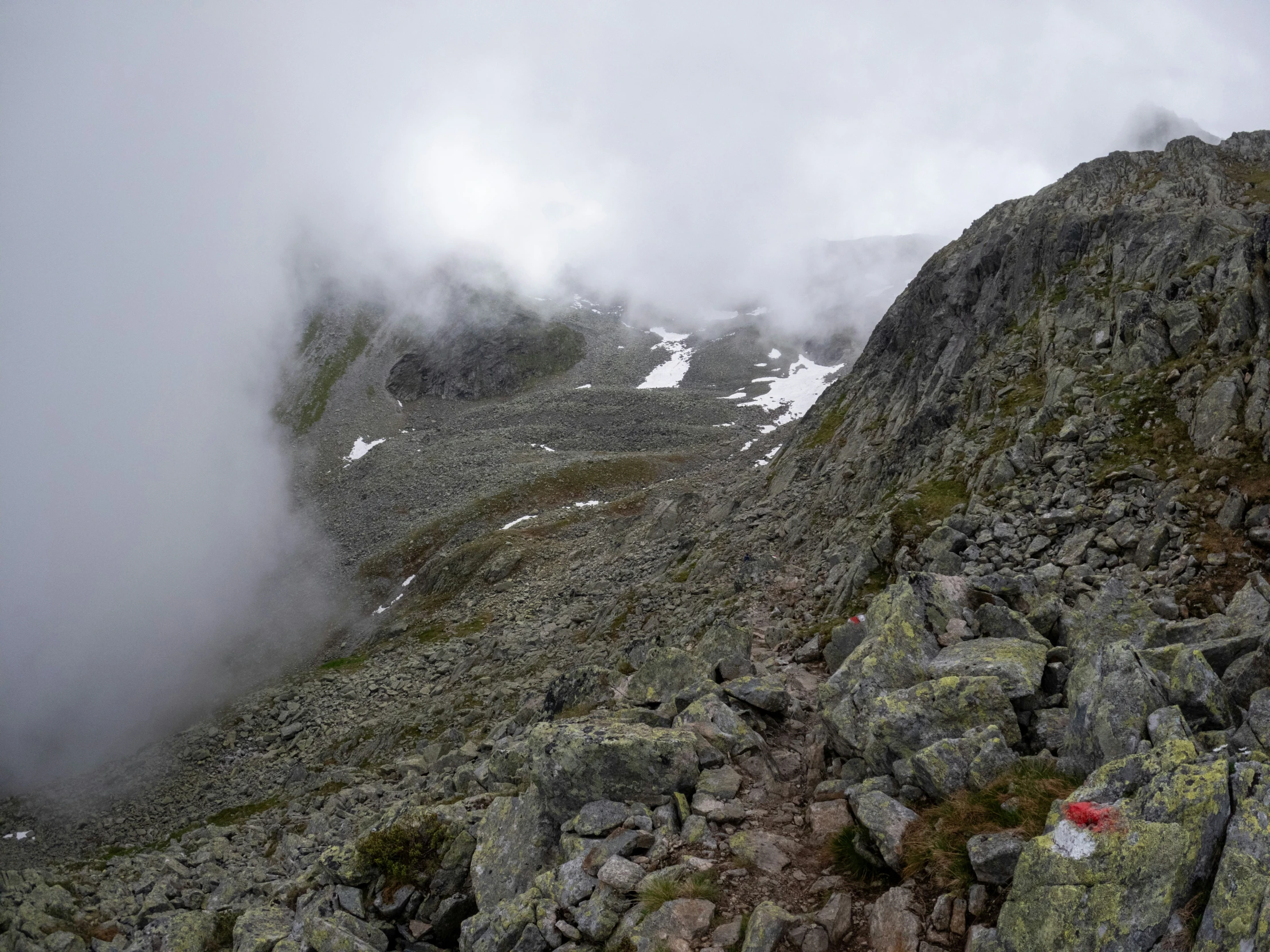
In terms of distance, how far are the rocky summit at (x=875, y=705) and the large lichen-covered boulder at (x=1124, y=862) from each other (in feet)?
0.10

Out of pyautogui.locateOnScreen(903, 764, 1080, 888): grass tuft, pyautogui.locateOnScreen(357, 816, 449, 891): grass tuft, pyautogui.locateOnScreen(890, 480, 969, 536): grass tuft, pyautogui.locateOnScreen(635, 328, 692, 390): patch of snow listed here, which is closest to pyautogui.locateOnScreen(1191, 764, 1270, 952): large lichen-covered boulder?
pyautogui.locateOnScreen(903, 764, 1080, 888): grass tuft

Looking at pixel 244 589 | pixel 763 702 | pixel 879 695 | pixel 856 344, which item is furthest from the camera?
pixel 856 344

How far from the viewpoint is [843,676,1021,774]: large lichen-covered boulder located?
34.4 ft

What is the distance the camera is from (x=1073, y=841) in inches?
265

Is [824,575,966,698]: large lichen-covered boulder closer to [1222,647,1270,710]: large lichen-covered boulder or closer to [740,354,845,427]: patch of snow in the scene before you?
[1222,647,1270,710]: large lichen-covered boulder

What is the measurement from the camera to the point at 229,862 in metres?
26.5

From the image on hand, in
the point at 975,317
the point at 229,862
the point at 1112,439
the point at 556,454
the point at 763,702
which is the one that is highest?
the point at 556,454

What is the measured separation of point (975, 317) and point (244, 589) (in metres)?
95.6

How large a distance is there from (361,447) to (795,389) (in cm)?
10430

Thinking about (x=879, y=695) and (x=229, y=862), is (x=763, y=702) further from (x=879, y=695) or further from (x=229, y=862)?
(x=229, y=862)

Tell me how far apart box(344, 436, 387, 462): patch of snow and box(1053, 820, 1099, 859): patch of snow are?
14707 centimetres

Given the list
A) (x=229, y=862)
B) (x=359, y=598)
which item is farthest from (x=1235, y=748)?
(x=359, y=598)

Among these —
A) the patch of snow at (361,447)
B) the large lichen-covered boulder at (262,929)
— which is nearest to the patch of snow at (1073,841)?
the large lichen-covered boulder at (262,929)

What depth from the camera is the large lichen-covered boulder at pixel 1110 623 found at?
→ 1165 centimetres
